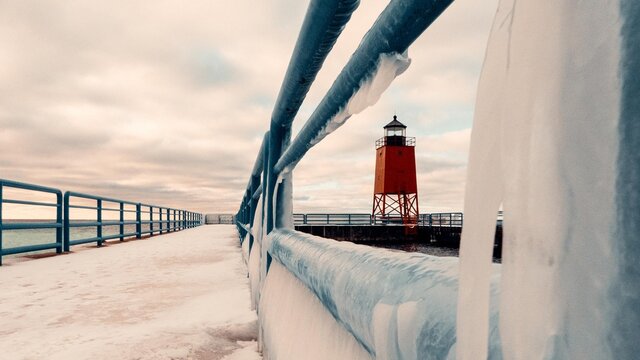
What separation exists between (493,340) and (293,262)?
31.6 inches

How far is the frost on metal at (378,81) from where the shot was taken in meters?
0.58

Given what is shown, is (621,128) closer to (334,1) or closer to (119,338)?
(334,1)

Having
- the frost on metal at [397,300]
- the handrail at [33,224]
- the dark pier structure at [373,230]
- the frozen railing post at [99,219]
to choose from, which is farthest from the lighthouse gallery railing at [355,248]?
the dark pier structure at [373,230]

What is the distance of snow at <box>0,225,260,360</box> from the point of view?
189cm

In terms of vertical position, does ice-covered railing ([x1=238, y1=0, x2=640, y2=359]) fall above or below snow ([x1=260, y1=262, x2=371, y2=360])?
above

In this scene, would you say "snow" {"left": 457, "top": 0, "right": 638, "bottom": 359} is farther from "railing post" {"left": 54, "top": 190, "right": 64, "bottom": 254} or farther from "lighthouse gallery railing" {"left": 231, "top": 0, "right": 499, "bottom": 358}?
"railing post" {"left": 54, "top": 190, "right": 64, "bottom": 254}

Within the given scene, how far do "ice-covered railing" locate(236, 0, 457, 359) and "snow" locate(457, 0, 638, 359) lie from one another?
0.09 meters

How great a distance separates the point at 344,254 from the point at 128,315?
222cm

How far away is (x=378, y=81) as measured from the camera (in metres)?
0.61

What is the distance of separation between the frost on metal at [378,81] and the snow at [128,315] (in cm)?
136

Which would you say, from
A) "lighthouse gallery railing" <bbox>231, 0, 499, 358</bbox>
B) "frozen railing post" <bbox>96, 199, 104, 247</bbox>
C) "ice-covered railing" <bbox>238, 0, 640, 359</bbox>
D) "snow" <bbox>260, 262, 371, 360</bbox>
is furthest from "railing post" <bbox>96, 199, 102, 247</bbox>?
"ice-covered railing" <bbox>238, 0, 640, 359</bbox>

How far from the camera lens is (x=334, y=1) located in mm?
734

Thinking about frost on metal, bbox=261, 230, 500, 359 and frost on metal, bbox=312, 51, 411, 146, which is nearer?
frost on metal, bbox=261, 230, 500, 359

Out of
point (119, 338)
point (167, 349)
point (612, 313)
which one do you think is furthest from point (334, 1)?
point (119, 338)
